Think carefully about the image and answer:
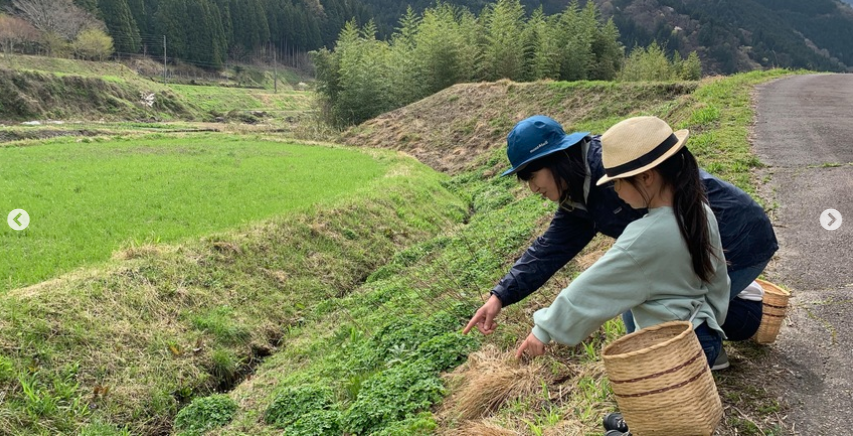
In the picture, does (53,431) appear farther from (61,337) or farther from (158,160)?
(158,160)

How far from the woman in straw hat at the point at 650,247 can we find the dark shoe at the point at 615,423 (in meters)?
0.51

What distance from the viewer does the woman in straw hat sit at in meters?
1.82

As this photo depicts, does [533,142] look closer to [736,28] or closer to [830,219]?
[830,219]

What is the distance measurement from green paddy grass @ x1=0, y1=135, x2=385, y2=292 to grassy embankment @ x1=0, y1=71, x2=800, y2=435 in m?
0.81

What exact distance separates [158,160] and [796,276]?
13941mm

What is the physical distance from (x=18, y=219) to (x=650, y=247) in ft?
28.7

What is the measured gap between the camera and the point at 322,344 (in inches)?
223

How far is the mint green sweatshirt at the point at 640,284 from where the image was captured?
71.6 inches

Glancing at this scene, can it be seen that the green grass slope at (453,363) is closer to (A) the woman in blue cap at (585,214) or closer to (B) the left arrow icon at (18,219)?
(A) the woman in blue cap at (585,214)

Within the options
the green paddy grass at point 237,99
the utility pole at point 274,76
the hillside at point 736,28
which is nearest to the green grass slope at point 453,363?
the green paddy grass at point 237,99

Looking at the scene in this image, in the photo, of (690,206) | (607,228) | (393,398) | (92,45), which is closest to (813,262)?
(607,228)

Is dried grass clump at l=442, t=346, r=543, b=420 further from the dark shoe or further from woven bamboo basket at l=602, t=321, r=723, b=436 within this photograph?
woven bamboo basket at l=602, t=321, r=723, b=436

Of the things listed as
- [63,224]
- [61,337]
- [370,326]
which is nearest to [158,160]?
[63,224]

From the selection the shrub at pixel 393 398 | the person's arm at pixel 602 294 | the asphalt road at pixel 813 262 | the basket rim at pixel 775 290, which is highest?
the person's arm at pixel 602 294
